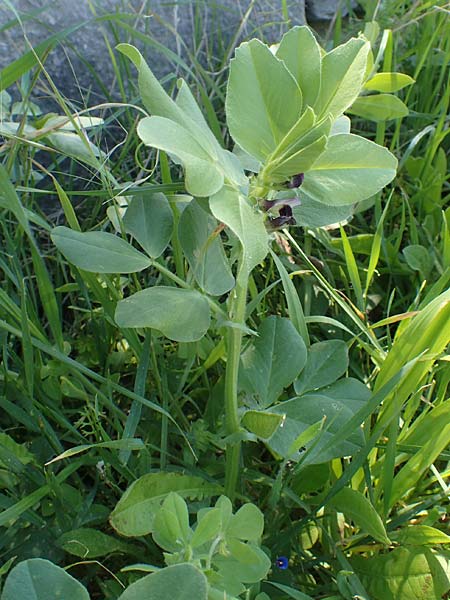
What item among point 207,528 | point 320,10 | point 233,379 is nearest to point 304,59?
point 233,379

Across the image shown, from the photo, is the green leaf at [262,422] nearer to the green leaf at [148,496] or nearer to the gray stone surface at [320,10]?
the green leaf at [148,496]

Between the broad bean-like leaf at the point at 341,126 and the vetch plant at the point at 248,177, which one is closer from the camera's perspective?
the vetch plant at the point at 248,177

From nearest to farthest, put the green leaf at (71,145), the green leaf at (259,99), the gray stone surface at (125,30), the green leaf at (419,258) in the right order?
the green leaf at (259,99) < the green leaf at (71,145) < the green leaf at (419,258) < the gray stone surface at (125,30)

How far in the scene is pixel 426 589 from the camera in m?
1.05

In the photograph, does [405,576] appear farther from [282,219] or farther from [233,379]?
[282,219]

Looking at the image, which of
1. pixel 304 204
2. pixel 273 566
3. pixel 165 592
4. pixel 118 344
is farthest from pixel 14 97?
pixel 165 592

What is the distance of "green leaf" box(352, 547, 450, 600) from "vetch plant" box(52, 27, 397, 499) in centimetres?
29

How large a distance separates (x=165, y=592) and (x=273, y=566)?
1.51 ft

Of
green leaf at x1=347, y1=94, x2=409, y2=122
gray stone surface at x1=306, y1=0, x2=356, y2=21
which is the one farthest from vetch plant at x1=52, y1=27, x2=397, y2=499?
gray stone surface at x1=306, y1=0, x2=356, y2=21

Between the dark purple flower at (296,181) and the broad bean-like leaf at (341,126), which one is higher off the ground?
the broad bean-like leaf at (341,126)

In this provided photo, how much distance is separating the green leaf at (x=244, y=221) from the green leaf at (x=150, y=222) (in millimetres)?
242

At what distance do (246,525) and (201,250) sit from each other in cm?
38

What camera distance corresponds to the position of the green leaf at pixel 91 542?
1.03 metres

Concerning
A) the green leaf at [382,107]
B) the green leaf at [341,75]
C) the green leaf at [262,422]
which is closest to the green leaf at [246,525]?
the green leaf at [262,422]
